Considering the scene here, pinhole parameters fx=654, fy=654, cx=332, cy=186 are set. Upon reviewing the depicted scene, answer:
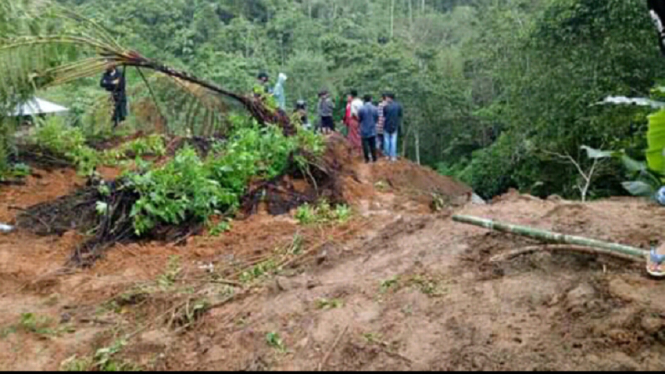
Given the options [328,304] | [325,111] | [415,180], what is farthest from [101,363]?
[325,111]

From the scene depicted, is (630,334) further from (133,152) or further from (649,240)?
(133,152)

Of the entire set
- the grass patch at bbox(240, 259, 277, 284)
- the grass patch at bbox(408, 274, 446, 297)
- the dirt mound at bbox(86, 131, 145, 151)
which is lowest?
the grass patch at bbox(240, 259, 277, 284)

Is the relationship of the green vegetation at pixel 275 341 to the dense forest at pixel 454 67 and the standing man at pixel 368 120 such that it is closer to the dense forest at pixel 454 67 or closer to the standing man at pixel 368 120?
the dense forest at pixel 454 67

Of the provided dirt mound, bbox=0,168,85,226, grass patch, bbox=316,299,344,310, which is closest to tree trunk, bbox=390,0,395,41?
dirt mound, bbox=0,168,85,226

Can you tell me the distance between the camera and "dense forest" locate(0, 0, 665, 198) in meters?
12.4

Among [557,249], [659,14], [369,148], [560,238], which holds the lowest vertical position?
[369,148]

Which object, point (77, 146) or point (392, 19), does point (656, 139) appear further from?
point (392, 19)

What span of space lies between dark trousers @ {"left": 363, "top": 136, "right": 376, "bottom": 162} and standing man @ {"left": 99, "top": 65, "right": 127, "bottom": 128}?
418cm

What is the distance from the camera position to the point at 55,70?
8.97m

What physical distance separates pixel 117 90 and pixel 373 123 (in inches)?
169

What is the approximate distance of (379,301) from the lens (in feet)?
14.7

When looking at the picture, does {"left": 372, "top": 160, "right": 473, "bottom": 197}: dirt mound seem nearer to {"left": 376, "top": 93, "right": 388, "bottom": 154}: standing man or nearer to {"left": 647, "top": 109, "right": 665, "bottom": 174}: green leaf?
{"left": 376, "top": 93, "right": 388, "bottom": 154}: standing man

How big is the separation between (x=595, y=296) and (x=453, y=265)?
4.06 feet

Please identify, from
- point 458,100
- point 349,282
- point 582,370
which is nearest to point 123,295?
point 349,282
